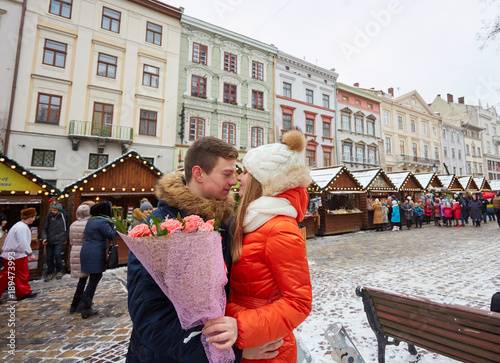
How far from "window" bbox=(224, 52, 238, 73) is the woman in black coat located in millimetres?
18182

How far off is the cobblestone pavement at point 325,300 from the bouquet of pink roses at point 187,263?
257 centimetres

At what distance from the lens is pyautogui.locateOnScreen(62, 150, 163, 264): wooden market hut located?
758cm

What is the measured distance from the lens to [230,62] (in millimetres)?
20031

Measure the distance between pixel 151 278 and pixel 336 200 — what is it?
15.3 m

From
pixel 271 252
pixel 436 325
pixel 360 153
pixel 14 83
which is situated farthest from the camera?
pixel 360 153

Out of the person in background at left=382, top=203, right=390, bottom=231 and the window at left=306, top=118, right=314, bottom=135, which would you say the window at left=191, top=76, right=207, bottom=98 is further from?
the person in background at left=382, top=203, right=390, bottom=231

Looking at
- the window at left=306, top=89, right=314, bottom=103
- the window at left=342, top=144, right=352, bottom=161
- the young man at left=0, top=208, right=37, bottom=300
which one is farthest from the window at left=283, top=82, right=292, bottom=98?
the young man at left=0, top=208, right=37, bottom=300

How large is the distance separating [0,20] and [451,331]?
822 inches

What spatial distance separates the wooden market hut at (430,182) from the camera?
60.7 feet

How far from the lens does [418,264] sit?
6773 mm

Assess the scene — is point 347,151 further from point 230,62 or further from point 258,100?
point 230,62

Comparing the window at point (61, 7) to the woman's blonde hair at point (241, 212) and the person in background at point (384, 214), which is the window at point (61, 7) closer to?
the woman's blonde hair at point (241, 212)

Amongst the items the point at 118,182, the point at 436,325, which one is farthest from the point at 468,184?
the point at 118,182

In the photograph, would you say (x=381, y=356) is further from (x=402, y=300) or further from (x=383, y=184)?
(x=383, y=184)
